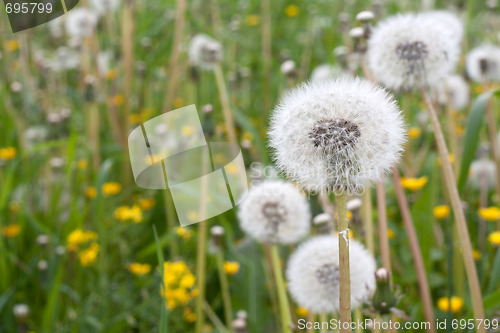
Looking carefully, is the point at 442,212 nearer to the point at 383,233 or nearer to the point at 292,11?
the point at 383,233

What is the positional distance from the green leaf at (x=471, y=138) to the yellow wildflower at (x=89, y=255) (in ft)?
3.84

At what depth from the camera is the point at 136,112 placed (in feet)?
10.1

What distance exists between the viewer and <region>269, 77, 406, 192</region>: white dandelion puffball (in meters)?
0.82

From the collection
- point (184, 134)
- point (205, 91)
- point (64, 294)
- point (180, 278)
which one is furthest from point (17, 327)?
point (205, 91)

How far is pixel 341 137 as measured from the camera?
0.82 m

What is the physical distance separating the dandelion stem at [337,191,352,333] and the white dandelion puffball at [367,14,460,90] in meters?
0.63

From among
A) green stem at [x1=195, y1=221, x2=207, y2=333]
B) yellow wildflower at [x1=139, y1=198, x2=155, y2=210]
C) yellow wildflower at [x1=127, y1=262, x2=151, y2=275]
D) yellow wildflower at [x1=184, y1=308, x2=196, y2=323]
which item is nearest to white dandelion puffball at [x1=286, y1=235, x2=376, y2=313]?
green stem at [x1=195, y1=221, x2=207, y2=333]

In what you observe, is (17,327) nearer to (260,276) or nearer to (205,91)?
(260,276)

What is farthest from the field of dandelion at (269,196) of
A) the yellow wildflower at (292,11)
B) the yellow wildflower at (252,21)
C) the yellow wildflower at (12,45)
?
the yellow wildflower at (292,11)

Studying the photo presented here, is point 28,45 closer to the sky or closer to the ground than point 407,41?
closer to the ground

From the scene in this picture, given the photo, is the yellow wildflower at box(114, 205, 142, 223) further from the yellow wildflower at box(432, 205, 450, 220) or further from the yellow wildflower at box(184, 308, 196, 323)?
the yellow wildflower at box(432, 205, 450, 220)

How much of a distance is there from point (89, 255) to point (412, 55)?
46.2 inches

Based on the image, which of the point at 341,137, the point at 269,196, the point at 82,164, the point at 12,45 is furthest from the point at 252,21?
the point at 341,137

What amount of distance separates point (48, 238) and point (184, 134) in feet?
2.94
